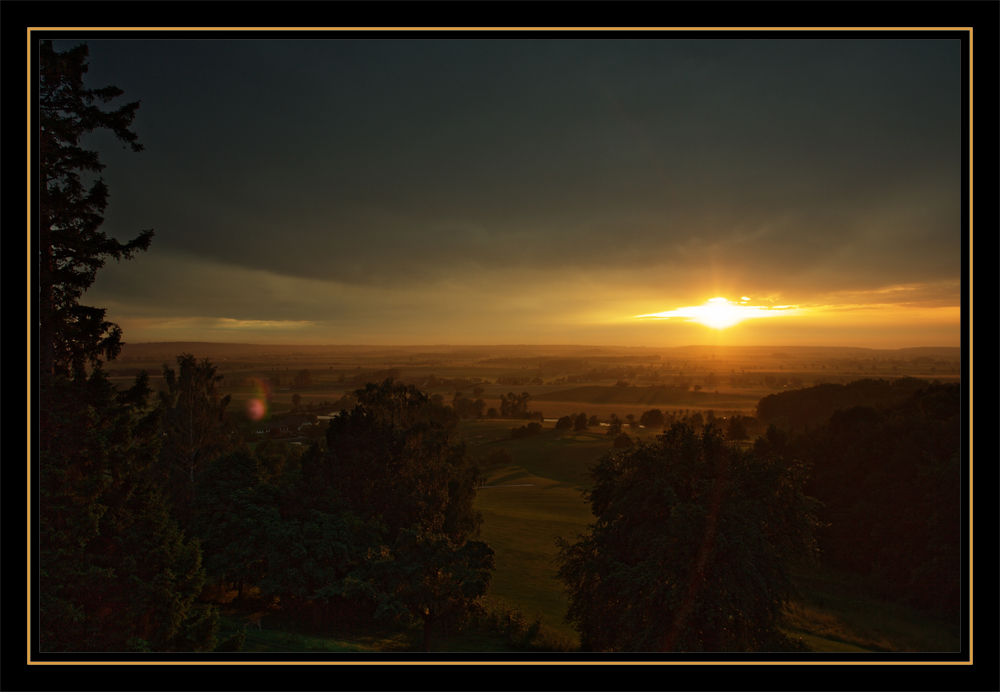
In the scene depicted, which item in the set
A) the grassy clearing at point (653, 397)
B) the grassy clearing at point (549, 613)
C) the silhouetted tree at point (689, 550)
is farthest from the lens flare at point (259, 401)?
the grassy clearing at point (653, 397)

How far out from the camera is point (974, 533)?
4629 mm

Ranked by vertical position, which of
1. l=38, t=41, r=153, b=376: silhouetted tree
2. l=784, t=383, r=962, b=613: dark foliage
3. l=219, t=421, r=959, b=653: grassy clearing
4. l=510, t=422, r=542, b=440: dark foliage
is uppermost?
l=38, t=41, r=153, b=376: silhouetted tree

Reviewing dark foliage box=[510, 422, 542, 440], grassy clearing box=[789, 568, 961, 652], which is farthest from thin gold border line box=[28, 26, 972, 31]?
dark foliage box=[510, 422, 542, 440]

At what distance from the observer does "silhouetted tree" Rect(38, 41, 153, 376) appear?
25.6 ft

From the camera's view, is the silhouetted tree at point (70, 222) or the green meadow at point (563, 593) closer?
the silhouetted tree at point (70, 222)

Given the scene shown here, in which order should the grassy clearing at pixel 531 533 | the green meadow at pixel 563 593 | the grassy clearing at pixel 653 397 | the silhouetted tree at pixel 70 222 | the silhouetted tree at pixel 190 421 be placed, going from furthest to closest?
the grassy clearing at pixel 653 397, the silhouetted tree at pixel 190 421, the grassy clearing at pixel 531 533, the green meadow at pixel 563 593, the silhouetted tree at pixel 70 222

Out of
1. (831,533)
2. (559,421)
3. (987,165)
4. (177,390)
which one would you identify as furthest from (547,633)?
(559,421)

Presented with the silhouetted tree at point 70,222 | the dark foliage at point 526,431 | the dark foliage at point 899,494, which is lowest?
the dark foliage at point 526,431

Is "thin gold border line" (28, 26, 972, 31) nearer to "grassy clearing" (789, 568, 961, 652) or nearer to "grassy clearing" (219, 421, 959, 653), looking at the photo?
"grassy clearing" (219, 421, 959, 653)

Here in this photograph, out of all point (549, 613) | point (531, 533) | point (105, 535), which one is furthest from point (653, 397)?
point (105, 535)

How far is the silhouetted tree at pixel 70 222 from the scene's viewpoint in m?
7.80

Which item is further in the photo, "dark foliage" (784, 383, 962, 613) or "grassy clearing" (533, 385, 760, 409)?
"grassy clearing" (533, 385, 760, 409)

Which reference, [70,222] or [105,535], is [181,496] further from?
[70,222]

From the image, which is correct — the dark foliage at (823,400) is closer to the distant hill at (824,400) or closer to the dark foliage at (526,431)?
the distant hill at (824,400)
